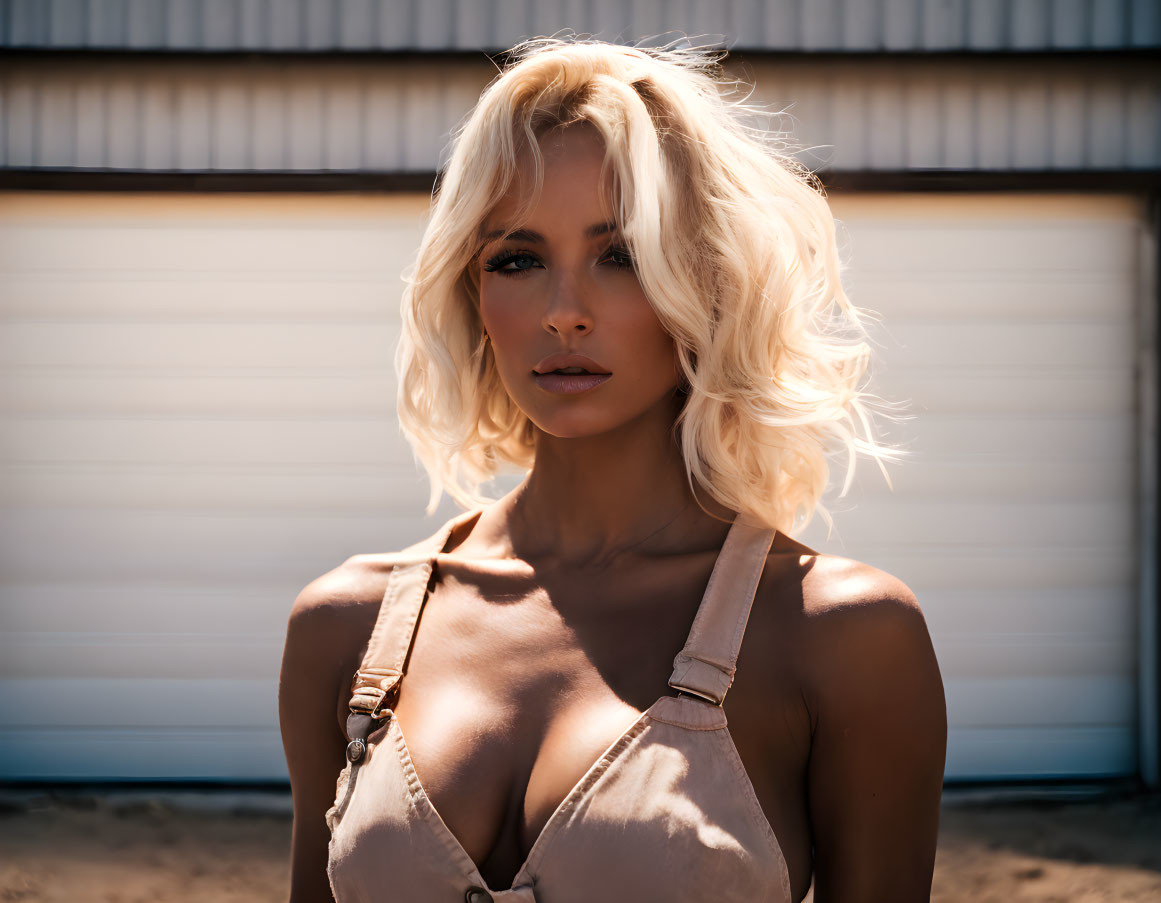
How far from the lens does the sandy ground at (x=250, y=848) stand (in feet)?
13.4

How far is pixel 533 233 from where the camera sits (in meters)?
1.64

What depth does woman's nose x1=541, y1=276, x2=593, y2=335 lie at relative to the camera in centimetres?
160

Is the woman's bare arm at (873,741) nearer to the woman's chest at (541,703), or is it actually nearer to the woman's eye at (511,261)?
the woman's chest at (541,703)

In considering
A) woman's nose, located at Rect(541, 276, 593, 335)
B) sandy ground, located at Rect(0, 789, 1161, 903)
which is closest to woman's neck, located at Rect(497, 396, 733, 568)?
woman's nose, located at Rect(541, 276, 593, 335)

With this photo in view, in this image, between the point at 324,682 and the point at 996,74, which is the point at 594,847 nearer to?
the point at 324,682

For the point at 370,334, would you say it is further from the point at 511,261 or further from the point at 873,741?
the point at 873,741

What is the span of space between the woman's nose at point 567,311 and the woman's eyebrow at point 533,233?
0.07 m

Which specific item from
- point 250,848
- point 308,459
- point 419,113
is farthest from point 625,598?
point 419,113

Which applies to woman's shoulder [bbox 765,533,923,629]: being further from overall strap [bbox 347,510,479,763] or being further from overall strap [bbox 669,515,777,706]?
overall strap [bbox 347,510,479,763]

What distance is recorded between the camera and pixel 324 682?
5.71 ft

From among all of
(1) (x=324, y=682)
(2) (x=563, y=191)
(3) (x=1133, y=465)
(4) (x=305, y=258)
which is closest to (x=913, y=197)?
(3) (x=1133, y=465)

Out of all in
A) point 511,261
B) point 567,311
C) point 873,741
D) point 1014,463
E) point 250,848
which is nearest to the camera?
point 873,741

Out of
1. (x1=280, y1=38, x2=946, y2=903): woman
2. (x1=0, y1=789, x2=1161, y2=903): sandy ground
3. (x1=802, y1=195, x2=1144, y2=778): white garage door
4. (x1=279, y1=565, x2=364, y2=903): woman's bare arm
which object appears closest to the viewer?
(x1=280, y1=38, x2=946, y2=903): woman

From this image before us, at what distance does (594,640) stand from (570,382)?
15.3 inches
